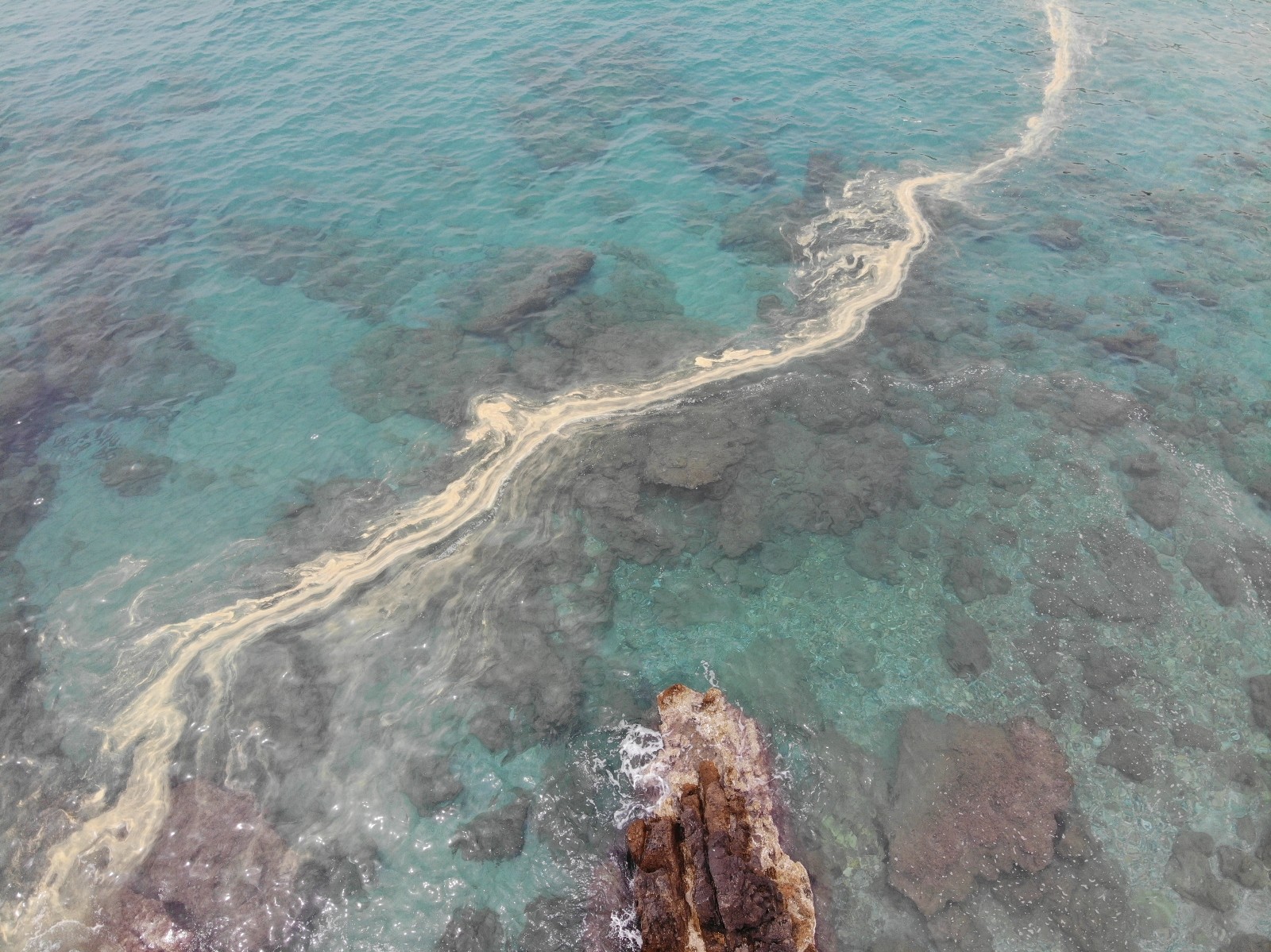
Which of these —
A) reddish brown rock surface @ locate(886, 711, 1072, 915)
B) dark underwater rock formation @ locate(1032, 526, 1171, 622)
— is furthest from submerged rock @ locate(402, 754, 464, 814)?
dark underwater rock formation @ locate(1032, 526, 1171, 622)

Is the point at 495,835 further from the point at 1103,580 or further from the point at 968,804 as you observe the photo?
the point at 1103,580

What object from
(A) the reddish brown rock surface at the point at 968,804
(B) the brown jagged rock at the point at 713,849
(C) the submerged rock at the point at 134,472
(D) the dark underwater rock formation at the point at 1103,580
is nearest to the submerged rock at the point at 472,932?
(B) the brown jagged rock at the point at 713,849

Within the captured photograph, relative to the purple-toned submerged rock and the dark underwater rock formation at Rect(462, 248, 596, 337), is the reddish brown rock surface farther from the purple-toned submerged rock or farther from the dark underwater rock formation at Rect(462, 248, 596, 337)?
the dark underwater rock formation at Rect(462, 248, 596, 337)

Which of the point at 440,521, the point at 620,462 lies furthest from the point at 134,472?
the point at 620,462

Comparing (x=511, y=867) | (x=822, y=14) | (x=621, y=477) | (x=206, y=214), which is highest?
(x=822, y=14)

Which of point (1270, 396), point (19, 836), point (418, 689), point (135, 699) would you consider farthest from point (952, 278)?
point (19, 836)

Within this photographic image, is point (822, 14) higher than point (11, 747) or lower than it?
higher

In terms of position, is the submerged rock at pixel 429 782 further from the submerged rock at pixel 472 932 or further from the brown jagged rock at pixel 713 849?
the brown jagged rock at pixel 713 849

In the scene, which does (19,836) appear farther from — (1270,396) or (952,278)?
(1270,396)
